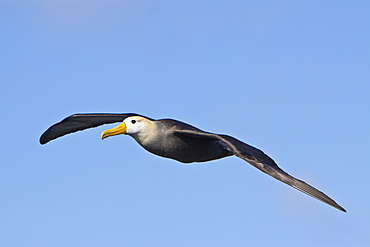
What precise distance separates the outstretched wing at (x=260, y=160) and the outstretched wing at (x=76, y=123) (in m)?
2.92

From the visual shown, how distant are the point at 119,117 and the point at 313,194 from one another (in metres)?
5.90

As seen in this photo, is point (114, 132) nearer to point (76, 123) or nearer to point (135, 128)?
point (135, 128)

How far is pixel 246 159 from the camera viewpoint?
451 inches

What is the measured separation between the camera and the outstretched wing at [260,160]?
408 inches

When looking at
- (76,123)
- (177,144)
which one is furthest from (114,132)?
(76,123)

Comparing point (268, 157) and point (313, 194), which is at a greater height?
point (268, 157)

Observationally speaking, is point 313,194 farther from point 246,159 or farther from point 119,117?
point 119,117

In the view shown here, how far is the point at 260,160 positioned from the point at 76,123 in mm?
5858

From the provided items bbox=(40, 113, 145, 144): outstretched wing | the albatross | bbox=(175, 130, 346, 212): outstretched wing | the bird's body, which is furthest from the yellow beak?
bbox=(40, 113, 145, 144): outstretched wing

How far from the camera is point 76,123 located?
16.0 meters

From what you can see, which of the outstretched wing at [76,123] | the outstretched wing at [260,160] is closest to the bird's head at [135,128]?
the outstretched wing at [260,160]

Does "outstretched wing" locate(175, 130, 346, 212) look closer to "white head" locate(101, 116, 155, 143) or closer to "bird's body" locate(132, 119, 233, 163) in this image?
"bird's body" locate(132, 119, 233, 163)

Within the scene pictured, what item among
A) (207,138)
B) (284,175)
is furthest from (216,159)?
(284,175)

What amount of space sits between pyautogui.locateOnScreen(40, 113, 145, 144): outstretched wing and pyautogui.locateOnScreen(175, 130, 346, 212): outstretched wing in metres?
2.92
